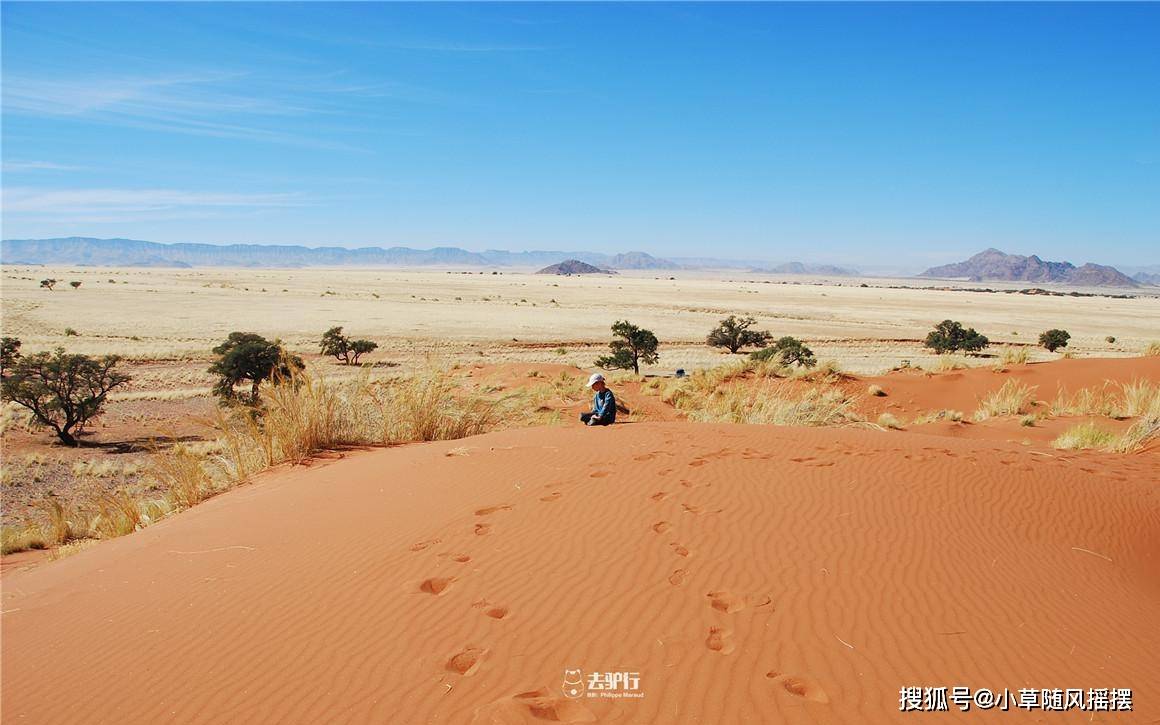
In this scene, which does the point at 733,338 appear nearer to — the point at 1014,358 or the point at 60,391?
the point at 1014,358

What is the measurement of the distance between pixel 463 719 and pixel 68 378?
2350cm

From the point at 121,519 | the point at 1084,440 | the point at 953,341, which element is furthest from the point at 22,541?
the point at 953,341

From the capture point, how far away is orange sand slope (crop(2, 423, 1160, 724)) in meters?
3.31

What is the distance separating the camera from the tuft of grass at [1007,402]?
1550 centimetres

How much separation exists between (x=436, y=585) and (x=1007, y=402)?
15.7 metres

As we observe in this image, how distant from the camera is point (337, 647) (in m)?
3.74

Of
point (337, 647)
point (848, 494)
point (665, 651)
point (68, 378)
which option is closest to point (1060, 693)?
point (665, 651)

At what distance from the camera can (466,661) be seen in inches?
138

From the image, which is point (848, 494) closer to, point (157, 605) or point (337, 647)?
point (337, 647)

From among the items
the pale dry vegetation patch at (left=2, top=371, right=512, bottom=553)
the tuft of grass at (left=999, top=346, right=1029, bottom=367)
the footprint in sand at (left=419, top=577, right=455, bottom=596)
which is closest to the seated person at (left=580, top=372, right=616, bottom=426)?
the pale dry vegetation patch at (left=2, top=371, right=512, bottom=553)

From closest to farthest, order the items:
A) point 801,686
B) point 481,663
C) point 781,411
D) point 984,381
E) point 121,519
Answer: point 801,686, point 481,663, point 121,519, point 781,411, point 984,381

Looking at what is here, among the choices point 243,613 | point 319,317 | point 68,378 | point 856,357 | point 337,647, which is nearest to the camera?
point 337,647

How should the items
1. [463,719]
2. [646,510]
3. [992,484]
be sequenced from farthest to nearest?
[992,484], [646,510], [463,719]

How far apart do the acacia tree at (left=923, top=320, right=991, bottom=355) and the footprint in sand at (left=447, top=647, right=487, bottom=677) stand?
45.4 m
